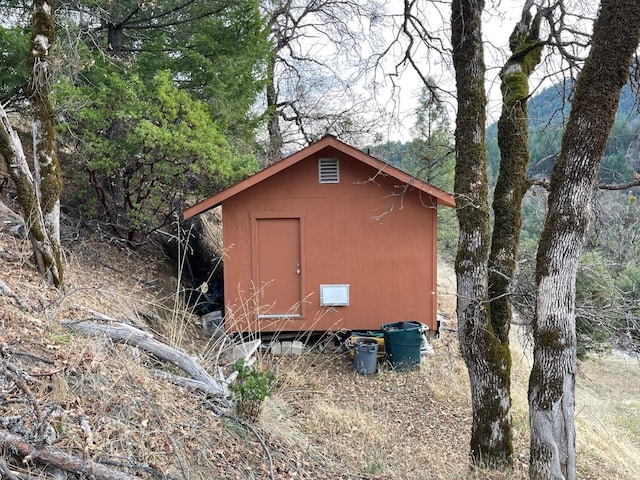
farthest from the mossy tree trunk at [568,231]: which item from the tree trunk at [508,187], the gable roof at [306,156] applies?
the gable roof at [306,156]

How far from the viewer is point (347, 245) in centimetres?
884

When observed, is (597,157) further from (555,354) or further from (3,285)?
(3,285)

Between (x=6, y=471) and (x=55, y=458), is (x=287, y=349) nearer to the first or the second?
(x=55, y=458)

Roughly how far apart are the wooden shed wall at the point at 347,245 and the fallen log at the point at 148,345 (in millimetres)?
4459

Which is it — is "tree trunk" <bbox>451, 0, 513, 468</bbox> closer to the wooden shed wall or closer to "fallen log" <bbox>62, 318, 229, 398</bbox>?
"fallen log" <bbox>62, 318, 229, 398</bbox>

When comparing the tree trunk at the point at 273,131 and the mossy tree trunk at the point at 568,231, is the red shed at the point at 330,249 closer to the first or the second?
the mossy tree trunk at the point at 568,231

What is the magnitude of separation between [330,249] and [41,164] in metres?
4.91

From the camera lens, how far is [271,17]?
Answer: 15.0 meters

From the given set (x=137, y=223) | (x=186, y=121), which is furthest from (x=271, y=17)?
(x=137, y=223)

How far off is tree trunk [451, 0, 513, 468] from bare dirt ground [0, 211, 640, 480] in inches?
20.1

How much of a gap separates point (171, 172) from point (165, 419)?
670 cm

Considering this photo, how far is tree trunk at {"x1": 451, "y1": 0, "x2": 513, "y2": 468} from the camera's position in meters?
4.75

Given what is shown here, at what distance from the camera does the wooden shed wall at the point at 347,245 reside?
871 centimetres

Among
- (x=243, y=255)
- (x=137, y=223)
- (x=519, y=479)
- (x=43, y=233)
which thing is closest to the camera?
(x=519, y=479)
